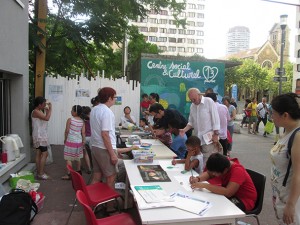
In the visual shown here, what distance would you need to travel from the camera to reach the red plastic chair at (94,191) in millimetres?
3268

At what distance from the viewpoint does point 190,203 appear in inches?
102

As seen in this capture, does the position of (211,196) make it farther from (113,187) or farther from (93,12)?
(93,12)

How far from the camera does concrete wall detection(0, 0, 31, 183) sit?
205 inches

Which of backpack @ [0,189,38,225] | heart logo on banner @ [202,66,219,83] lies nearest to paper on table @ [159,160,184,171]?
backpack @ [0,189,38,225]

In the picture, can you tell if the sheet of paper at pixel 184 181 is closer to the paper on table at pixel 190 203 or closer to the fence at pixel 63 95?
the paper on table at pixel 190 203

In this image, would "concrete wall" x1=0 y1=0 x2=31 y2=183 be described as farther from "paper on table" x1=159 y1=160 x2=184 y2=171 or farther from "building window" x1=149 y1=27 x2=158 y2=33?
"building window" x1=149 y1=27 x2=158 y2=33

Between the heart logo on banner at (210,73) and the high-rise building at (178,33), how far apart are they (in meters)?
72.7

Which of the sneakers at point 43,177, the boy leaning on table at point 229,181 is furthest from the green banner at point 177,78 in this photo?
the boy leaning on table at point 229,181

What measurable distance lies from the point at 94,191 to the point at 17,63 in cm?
342

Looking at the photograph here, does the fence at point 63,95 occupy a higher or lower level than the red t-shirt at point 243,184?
higher

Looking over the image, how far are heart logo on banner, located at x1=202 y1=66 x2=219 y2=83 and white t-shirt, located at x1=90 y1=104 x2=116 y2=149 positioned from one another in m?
7.79

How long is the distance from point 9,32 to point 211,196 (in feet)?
15.3

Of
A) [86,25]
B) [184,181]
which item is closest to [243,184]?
[184,181]

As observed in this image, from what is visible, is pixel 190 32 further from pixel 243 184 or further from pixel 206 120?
pixel 243 184
